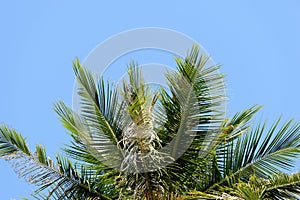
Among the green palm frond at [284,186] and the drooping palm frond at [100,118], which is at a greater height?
the drooping palm frond at [100,118]

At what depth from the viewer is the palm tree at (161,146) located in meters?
8.76

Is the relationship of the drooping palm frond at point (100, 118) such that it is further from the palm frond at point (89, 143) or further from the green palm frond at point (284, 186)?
the green palm frond at point (284, 186)

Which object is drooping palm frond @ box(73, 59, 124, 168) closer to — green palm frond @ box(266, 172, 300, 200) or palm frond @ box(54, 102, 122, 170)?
palm frond @ box(54, 102, 122, 170)

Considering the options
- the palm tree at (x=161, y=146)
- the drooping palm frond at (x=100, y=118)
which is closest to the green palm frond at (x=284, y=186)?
the palm tree at (x=161, y=146)

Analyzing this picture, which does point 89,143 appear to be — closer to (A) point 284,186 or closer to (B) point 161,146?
(B) point 161,146

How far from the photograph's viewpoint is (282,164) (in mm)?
9297

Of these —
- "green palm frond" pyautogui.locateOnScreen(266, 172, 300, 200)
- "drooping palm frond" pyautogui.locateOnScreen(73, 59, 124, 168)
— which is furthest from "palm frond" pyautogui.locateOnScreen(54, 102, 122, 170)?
"green palm frond" pyautogui.locateOnScreen(266, 172, 300, 200)

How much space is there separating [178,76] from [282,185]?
6.04 ft

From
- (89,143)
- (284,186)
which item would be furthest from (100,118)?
(284,186)

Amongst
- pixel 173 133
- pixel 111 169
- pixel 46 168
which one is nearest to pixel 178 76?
pixel 173 133

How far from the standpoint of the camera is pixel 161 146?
899 centimetres

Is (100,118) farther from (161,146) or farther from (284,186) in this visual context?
(284,186)

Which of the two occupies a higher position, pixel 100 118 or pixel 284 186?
pixel 100 118

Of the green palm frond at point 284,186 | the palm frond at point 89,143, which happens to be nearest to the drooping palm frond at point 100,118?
the palm frond at point 89,143
